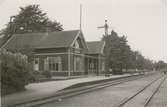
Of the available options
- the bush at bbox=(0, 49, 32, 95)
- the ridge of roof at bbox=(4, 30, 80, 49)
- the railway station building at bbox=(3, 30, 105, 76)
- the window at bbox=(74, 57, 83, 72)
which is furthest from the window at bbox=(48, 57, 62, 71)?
the bush at bbox=(0, 49, 32, 95)

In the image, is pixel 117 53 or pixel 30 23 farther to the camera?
pixel 30 23

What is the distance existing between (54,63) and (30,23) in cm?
4108

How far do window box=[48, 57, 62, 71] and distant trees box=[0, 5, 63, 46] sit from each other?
113 ft

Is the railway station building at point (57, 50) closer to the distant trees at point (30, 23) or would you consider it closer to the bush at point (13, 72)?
the bush at point (13, 72)

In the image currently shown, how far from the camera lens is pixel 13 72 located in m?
18.3

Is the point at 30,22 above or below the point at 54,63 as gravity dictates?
above

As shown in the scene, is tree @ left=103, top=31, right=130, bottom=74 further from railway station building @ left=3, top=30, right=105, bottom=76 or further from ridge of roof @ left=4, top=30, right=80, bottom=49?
ridge of roof @ left=4, top=30, right=80, bottom=49

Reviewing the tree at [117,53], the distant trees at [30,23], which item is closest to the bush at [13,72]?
the tree at [117,53]

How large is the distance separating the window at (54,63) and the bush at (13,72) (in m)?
24.0

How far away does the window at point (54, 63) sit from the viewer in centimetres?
4362

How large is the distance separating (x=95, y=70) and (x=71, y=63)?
50.7 feet

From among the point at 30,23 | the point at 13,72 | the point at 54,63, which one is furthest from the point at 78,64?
the point at 30,23

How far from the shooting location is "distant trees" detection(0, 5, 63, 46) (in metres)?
79.1

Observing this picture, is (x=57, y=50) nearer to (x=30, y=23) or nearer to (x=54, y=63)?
(x=54, y=63)
